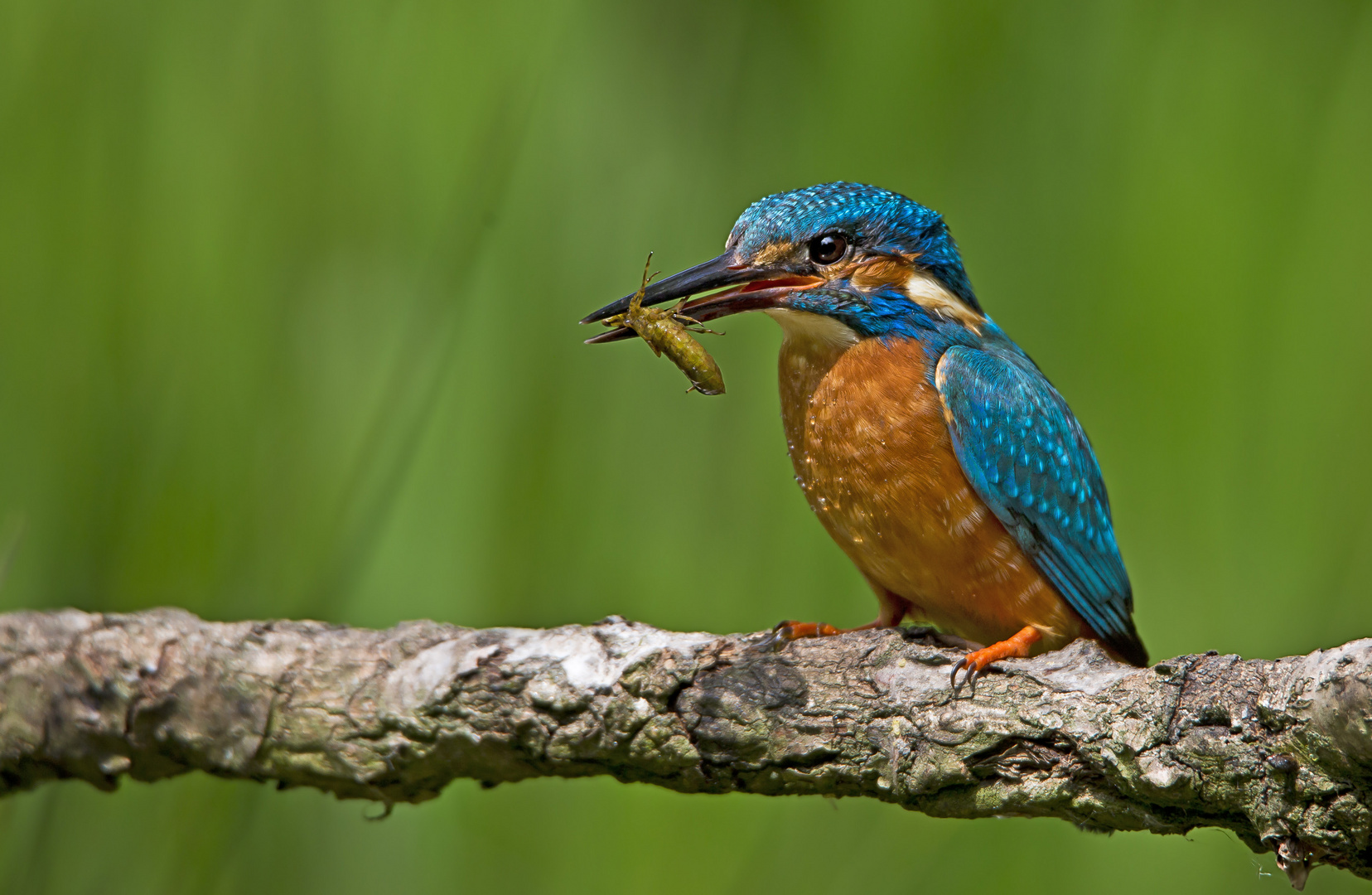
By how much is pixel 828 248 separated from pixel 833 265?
40 mm

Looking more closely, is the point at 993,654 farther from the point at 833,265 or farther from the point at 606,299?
the point at 606,299

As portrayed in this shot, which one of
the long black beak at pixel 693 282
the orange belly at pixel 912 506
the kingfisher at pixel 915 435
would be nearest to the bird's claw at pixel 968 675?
the kingfisher at pixel 915 435

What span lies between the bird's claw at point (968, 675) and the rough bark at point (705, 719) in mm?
26

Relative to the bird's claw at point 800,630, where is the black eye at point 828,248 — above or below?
above

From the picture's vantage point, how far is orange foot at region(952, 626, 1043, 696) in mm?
1568

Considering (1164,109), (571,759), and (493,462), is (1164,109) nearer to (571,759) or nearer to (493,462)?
(493,462)

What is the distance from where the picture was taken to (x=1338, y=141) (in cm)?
264

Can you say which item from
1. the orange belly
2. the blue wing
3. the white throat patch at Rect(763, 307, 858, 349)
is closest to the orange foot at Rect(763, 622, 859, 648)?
the orange belly

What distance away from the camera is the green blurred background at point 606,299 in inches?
89.2

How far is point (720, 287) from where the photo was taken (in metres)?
2.23

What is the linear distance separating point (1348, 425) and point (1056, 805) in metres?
1.71

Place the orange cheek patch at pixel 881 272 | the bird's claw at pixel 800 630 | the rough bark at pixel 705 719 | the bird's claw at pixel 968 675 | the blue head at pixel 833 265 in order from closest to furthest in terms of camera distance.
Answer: the rough bark at pixel 705 719 < the bird's claw at pixel 968 675 < the bird's claw at pixel 800 630 < the blue head at pixel 833 265 < the orange cheek patch at pixel 881 272

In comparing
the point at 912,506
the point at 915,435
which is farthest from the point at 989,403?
the point at 912,506

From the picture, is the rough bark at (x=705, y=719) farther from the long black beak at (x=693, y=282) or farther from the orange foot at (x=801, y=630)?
the long black beak at (x=693, y=282)
